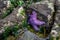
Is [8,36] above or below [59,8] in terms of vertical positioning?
below

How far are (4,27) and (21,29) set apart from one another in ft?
1.73

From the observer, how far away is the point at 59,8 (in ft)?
22.4

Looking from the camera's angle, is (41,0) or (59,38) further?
(41,0)

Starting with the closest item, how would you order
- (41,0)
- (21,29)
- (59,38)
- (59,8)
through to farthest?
(59,38), (21,29), (59,8), (41,0)

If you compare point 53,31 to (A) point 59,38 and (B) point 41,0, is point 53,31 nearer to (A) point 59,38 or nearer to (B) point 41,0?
(A) point 59,38

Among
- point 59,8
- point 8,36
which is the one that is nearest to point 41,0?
point 59,8

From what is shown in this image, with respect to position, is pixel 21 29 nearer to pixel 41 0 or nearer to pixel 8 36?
pixel 8 36

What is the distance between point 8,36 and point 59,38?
1592mm

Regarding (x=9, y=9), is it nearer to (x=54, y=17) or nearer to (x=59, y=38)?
(x=54, y=17)

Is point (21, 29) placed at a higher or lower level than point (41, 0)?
lower

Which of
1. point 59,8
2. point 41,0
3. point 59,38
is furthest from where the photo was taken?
point 41,0

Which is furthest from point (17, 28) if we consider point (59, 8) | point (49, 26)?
point (59, 8)

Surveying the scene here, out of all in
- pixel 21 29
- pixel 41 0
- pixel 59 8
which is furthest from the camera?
pixel 41 0

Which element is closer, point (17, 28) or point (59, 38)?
point (59, 38)
